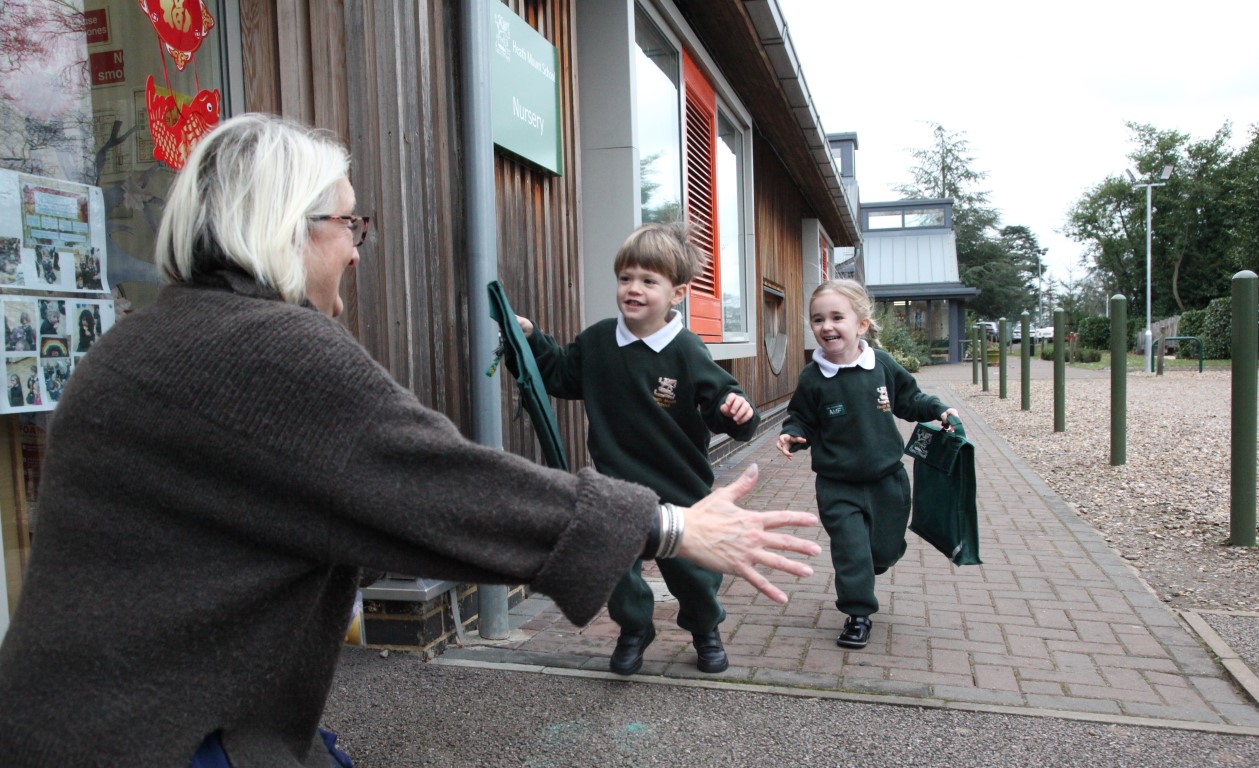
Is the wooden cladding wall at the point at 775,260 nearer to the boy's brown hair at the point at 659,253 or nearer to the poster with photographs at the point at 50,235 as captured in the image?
the boy's brown hair at the point at 659,253

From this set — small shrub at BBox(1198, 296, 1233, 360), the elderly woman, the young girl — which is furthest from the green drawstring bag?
small shrub at BBox(1198, 296, 1233, 360)

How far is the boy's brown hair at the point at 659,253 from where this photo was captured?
131 inches

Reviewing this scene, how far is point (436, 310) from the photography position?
3.71 metres

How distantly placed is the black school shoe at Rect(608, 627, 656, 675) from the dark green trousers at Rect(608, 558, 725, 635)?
0.03m

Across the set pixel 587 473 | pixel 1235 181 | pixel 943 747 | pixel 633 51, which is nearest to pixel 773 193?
pixel 633 51

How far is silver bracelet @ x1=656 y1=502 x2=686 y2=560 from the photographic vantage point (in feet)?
4.60

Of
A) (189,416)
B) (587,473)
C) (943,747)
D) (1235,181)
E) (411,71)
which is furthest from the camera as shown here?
(1235,181)

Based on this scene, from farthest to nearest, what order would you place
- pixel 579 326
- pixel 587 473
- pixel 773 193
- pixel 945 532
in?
pixel 773 193 < pixel 579 326 < pixel 945 532 < pixel 587 473

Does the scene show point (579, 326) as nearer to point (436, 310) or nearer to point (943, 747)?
point (436, 310)

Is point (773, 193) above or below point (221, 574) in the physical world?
above

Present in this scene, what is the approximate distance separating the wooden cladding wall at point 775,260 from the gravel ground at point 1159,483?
3062 mm

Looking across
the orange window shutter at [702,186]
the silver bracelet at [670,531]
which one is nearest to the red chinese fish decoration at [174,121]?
the silver bracelet at [670,531]

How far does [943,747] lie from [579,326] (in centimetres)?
307

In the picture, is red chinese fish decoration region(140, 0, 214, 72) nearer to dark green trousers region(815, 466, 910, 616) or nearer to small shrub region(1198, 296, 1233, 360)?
dark green trousers region(815, 466, 910, 616)
